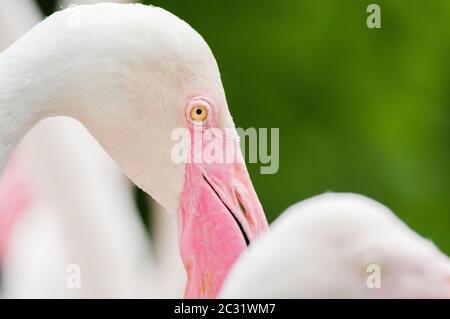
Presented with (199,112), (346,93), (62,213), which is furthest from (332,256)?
(346,93)

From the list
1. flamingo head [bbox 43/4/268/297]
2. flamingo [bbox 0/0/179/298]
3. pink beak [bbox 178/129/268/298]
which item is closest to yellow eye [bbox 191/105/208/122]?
flamingo head [bbox 43/4/268/297]

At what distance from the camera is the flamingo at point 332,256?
1.73m

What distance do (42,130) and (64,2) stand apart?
0.44 metres

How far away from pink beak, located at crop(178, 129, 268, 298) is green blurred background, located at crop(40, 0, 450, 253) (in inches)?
87.5

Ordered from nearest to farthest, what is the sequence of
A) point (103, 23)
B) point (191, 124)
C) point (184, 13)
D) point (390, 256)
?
point (390, 256) → point (103, 23) → point (191, 124) → point (184, 13)

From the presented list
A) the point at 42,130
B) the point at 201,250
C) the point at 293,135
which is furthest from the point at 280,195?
the point at 201,250

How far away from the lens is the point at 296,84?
16.3 ft

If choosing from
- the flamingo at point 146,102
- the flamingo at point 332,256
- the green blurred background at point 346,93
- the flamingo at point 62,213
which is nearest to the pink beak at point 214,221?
the flamingo at point 146,102

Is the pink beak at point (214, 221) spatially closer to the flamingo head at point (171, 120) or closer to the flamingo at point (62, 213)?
the flamingo head at point (171, 120)

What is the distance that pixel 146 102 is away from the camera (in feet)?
8.18

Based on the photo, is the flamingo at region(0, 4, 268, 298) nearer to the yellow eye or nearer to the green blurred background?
the yellow eye

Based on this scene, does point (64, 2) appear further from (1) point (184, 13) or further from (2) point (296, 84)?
(2) point (296, 84)

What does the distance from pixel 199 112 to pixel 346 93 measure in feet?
8.52

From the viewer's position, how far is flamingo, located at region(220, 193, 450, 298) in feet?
5.67
